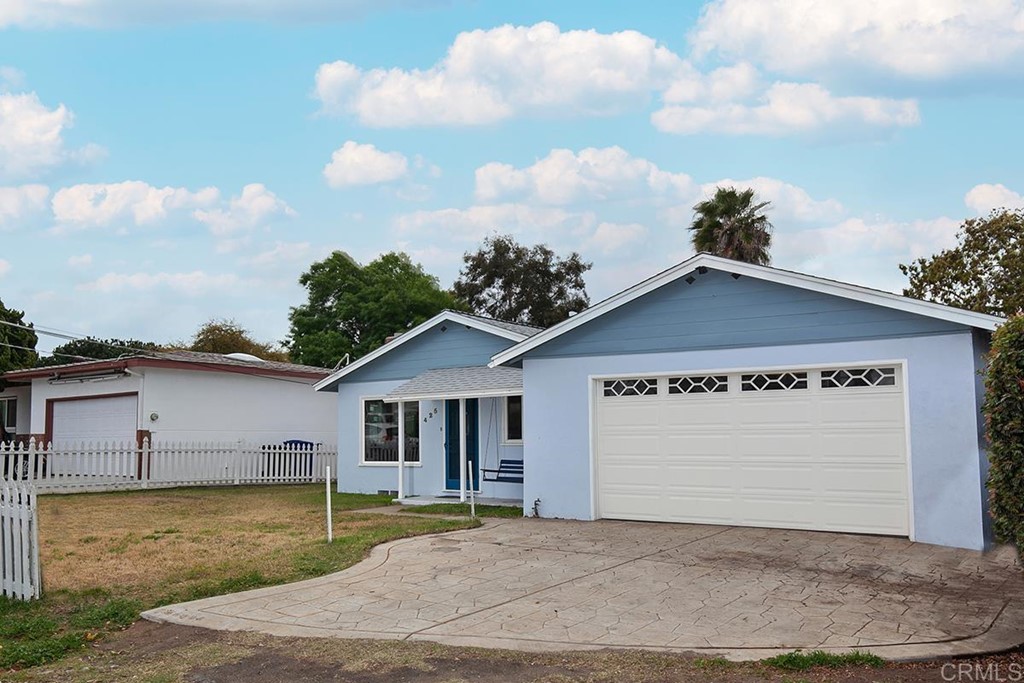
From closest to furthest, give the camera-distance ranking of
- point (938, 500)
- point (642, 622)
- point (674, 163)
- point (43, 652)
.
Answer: point (43, 652)
point (642, 622)
point (938, 500)
point (674, 163)

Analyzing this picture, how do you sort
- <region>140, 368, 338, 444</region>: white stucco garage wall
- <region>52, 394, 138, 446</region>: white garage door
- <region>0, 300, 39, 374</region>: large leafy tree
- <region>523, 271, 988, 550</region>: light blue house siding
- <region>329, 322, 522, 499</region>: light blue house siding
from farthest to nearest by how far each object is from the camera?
<region>0, 300, 39, 374</region>: large leafy tree → <region>52, 394, 138, 446</region>: white garage door → <region>140, 368, 338, 444</region>: white stucco garage wall → <region>329, 322, 522, 499</region>: light blue house siding → <region>523, 271, 988, 550</region>: light blue house siding

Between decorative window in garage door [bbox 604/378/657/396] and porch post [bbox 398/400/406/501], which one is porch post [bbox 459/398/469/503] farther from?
decorative window in garage door [bbox 604/378/657/396]

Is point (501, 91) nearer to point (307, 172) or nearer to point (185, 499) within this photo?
point (307, 172)

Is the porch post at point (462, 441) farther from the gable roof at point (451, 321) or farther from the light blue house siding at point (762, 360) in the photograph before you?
the light blue house siding at point (762, 360)

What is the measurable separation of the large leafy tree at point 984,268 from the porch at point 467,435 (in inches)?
630

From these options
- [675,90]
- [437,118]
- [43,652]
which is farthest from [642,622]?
[437,118]

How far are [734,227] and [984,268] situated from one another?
25.5 ft

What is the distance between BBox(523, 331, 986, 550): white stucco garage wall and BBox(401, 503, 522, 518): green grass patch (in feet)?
4.34

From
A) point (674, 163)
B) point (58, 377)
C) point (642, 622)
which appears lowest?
point (642, 622)

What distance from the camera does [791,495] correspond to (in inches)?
486

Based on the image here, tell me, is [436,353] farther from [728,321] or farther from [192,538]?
[728,321]

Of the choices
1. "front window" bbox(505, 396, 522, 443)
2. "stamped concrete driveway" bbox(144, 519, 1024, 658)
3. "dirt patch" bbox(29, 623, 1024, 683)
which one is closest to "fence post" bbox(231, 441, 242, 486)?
"front window" bbox(505, 396, 522, 443)

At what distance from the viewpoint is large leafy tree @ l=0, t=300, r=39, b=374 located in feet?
107

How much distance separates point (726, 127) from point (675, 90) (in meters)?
1.27
